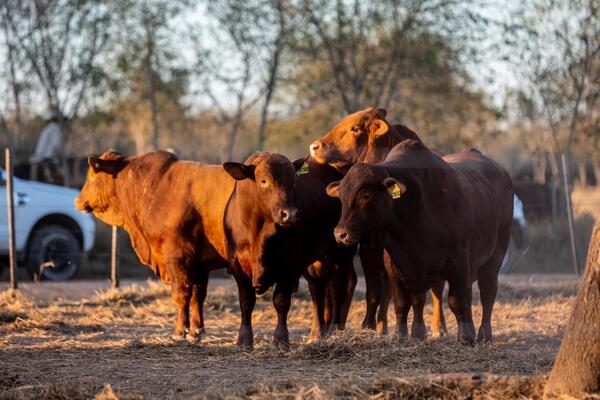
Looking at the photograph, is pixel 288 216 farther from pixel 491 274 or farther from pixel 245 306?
pixel 491 274

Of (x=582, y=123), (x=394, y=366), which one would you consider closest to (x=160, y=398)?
(x=394, y=366)

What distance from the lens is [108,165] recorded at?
11.0m

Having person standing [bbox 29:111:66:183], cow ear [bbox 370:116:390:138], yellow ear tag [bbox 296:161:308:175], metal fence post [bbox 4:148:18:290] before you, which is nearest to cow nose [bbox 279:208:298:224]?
yellow ear tag [bbox 296:161:308:175]

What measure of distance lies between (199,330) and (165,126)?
2306 cm

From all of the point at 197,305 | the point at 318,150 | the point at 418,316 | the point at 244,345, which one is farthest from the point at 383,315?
the point at 197,305

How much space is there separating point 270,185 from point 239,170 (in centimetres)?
31

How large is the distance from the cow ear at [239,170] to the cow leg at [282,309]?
37.5 inches

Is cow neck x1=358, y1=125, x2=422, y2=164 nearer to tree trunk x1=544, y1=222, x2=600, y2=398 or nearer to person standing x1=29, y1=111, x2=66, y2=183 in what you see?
tree trunk x1=544, y1=222, x2=600, y2=398

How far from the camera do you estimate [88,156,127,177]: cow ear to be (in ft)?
36.1

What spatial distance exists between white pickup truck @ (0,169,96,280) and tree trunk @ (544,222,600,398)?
10.3 meters

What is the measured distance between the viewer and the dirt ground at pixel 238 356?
665 cm

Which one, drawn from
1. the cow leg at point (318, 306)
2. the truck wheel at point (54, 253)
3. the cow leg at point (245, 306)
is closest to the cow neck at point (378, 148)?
the cow leg at point (318, 306)

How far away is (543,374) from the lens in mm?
6859

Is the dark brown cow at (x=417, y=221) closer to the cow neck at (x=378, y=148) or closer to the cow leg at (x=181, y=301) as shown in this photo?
the cow neck at (x=378, y=148)
